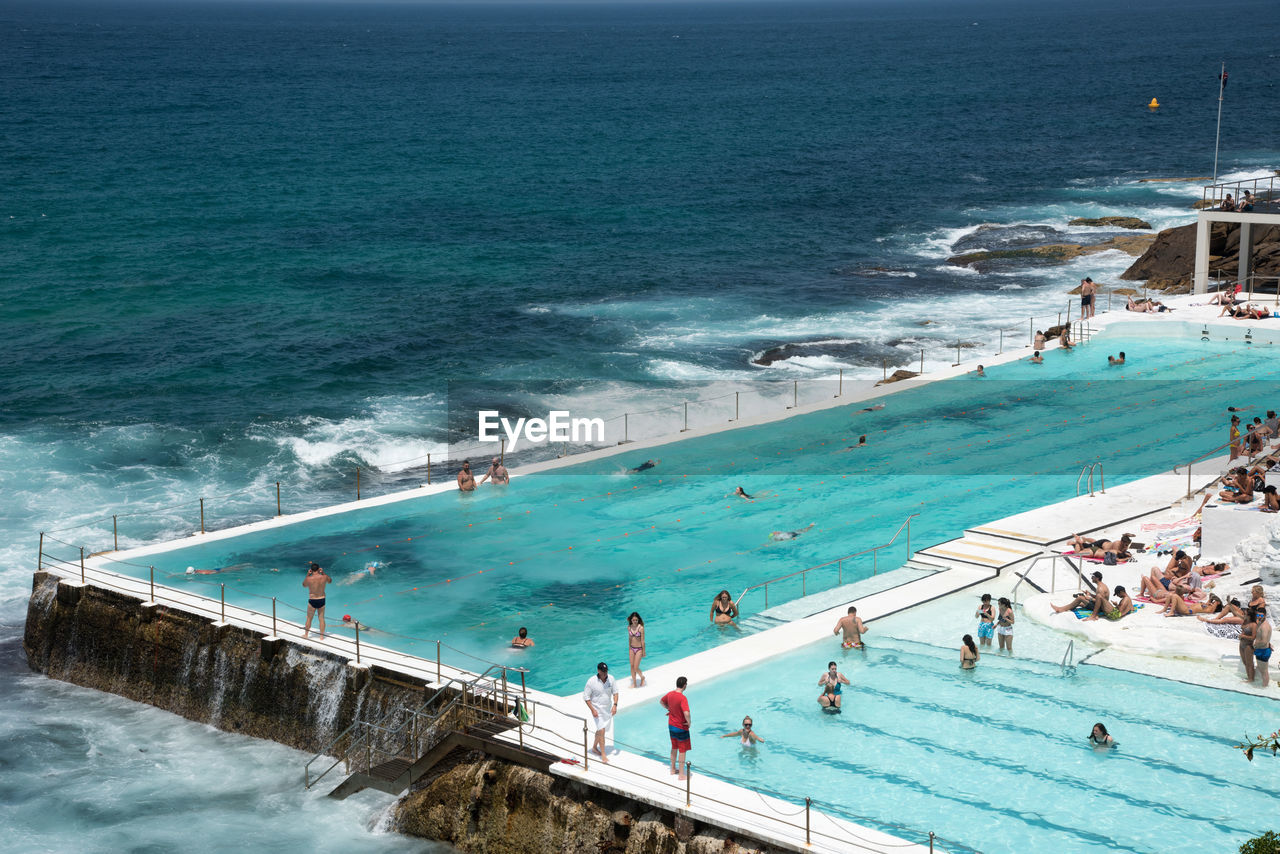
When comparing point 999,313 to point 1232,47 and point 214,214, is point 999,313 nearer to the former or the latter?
point 214,214

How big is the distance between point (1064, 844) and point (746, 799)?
355cm

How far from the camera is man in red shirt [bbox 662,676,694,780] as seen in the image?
16.5 metres

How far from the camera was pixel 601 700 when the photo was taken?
55.3ft

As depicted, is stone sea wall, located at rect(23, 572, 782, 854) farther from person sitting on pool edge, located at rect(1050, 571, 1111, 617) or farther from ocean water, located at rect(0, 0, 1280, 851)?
person sitting on pool edge, located at rect(1050, 571, 1111, 617)

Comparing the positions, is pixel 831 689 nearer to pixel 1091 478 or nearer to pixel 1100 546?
pixel 1100 546

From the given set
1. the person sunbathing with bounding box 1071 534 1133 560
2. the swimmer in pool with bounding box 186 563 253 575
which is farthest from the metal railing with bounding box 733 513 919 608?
the swimmer in pool with bounding box 186 563 253 575

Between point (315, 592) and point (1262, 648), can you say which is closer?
point (1262, 648)

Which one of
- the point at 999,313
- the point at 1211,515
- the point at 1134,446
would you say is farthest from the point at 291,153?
the point at 1211,515

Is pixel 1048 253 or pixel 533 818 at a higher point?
pixel 1048 253

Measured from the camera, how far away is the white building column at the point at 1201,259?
44438 millimetres

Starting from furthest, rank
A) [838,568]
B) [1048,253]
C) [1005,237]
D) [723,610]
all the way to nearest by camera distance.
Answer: [1005,237], [1048,253], [838,568], [723,610]

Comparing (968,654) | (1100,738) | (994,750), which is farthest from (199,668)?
(1100,738)

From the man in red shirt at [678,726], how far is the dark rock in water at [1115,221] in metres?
54.7

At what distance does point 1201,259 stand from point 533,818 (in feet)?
115
